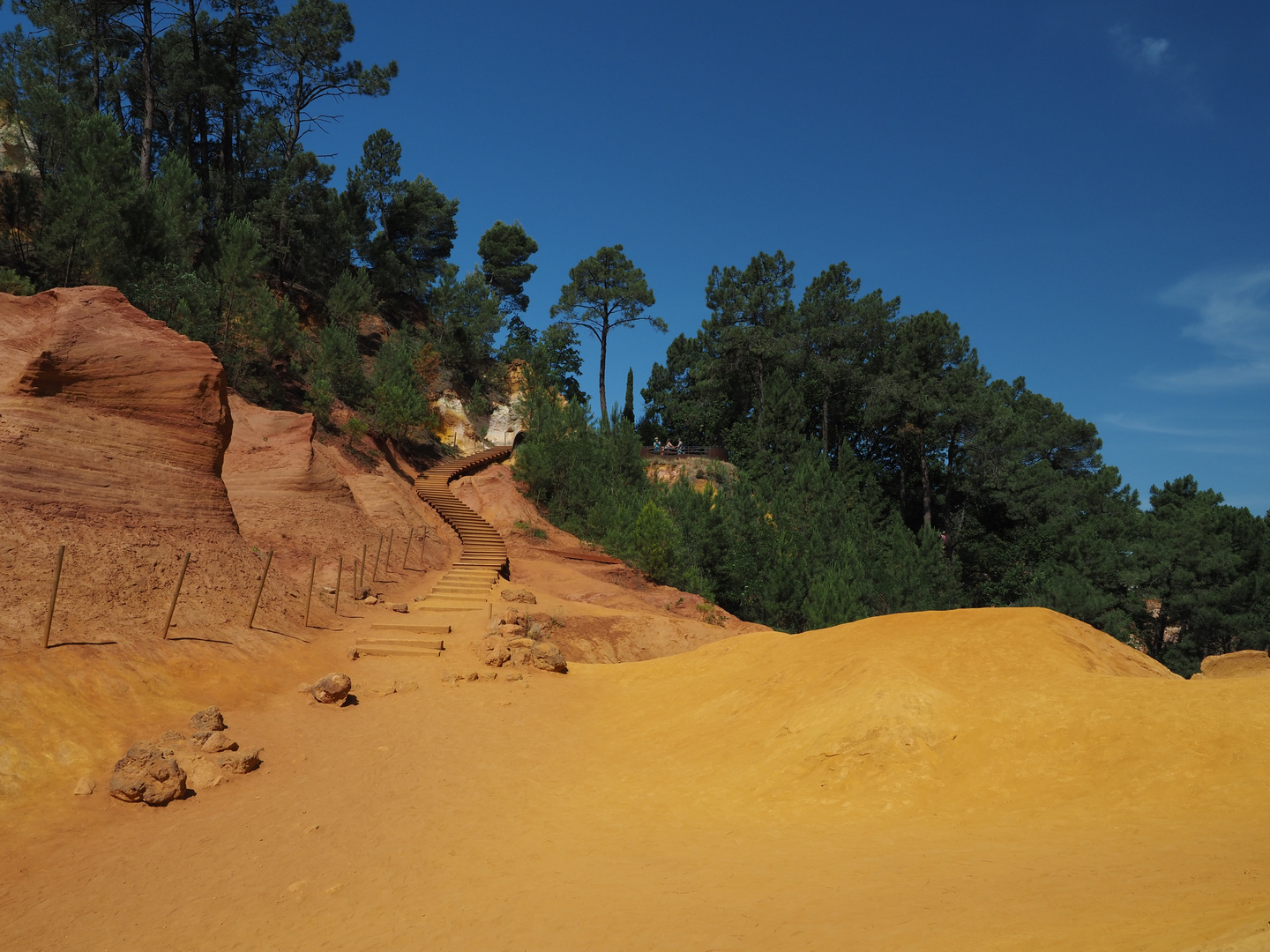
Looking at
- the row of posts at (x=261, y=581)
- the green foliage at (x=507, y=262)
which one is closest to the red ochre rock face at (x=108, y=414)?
the row of posts at (x=261, y=581)

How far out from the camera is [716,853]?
18.7 ft

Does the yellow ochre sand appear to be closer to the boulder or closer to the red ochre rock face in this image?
the red ochre rock face

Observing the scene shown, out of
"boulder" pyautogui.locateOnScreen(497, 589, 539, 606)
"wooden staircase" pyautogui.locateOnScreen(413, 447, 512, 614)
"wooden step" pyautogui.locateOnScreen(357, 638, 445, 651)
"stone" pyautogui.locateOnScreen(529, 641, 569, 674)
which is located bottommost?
"stone" pyautogui.locateOnScreen(529, 641, 569, 674)

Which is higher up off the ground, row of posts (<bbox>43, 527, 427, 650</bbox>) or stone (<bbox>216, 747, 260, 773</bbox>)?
row of posts (<bbox>43, 527, 427, 650</bbox>)

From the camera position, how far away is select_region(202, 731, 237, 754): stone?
24.6ft

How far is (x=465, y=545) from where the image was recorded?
25.5 metres

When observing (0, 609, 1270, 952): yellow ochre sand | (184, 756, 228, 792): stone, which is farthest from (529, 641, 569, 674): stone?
(184, 756, 228, 792): stone

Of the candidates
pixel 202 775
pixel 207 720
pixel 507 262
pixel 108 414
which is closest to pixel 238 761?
pixel 202 775

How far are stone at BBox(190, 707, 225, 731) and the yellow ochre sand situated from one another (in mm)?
330

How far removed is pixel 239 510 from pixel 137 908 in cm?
1359

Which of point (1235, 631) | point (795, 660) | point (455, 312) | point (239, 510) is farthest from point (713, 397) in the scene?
point (795, 660)

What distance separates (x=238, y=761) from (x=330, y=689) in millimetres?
2236

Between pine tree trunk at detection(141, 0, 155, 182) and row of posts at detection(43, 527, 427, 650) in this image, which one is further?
pine tree trunk at detection(141, 0, 155, 182)

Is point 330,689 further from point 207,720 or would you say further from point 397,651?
point 397,651
